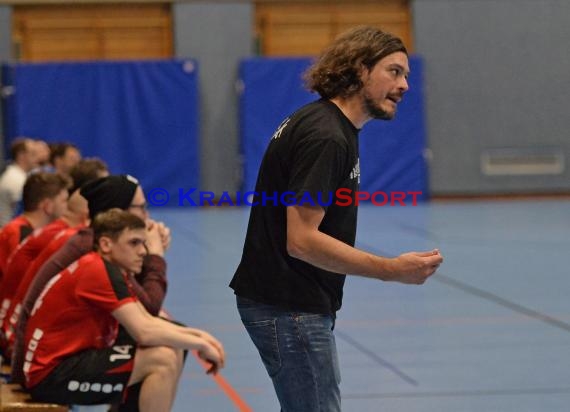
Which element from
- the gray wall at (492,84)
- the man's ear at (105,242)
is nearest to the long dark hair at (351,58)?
the man's ear at (105,242)

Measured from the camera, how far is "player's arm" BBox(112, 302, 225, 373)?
4.14 meters

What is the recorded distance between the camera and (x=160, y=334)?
14.0 ft

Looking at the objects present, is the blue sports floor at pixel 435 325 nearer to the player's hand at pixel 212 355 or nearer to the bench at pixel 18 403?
the player's hand at pixel 212 355

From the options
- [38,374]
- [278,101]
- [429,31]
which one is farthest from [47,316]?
[429,31]

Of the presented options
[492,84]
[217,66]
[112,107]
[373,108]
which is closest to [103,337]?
[373,108]

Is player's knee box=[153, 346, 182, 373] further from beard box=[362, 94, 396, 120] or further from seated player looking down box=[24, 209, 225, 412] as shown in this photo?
beard box=[362, 94, 396, 120]

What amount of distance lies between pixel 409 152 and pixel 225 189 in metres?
3.33

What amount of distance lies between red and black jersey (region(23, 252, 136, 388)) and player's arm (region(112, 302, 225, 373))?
5cm

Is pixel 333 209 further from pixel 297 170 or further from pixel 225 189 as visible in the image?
pixel 225 189

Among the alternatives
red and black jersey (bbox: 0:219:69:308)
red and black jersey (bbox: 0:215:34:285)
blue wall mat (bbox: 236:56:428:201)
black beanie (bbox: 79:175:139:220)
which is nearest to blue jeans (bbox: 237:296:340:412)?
black beanie (bbox: 79:175:139:220)

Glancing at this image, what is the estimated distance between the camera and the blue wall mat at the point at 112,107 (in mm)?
17641

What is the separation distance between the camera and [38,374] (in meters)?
4.14

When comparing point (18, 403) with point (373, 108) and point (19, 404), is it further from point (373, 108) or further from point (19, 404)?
point (373, 108)

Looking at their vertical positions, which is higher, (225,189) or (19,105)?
(19,105)
